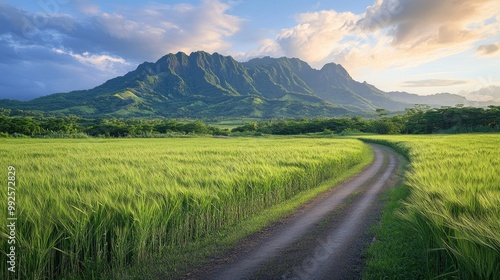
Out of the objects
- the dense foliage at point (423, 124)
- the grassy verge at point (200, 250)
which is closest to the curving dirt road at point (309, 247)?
the grassy verge at point (200, 250)

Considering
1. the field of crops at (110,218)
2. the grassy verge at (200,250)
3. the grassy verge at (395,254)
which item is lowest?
the grassy verge at (200,250)

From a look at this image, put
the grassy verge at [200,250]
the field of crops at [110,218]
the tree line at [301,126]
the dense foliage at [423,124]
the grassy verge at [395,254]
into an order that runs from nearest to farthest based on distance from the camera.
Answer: the field of crops at [110,218]
the grassy verge at [395,254]
the grassy verge at [200,250]
the tree line at [301,126]
the dense foliage at [423,124]

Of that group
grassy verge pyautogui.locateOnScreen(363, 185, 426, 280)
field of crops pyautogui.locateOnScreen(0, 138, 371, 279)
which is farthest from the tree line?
grassy verge pyautogui.locateOnScreen(363, 185, 426, 280)

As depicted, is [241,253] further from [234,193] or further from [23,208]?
[23,208]

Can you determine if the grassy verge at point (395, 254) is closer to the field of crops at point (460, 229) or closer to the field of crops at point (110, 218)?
the field of crops at point (460, 229)

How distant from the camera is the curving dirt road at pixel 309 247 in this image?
6.87 metres

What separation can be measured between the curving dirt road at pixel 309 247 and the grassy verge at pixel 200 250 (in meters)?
0.34

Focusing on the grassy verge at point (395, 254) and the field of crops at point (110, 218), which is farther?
the grassy verge at point (395, 254)

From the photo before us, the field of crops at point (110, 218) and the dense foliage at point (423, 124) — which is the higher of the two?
the dense foliage at point (423, 124)

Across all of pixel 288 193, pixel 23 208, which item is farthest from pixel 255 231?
pixel 23 208

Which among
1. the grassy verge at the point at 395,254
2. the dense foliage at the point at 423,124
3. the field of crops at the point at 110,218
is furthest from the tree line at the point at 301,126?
the grassy verge at the point at 395,254

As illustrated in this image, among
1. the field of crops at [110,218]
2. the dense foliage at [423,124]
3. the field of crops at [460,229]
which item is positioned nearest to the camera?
the field of crops at [460,229]

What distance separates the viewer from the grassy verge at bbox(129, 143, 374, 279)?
682cm

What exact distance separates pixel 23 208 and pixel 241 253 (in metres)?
5.31
